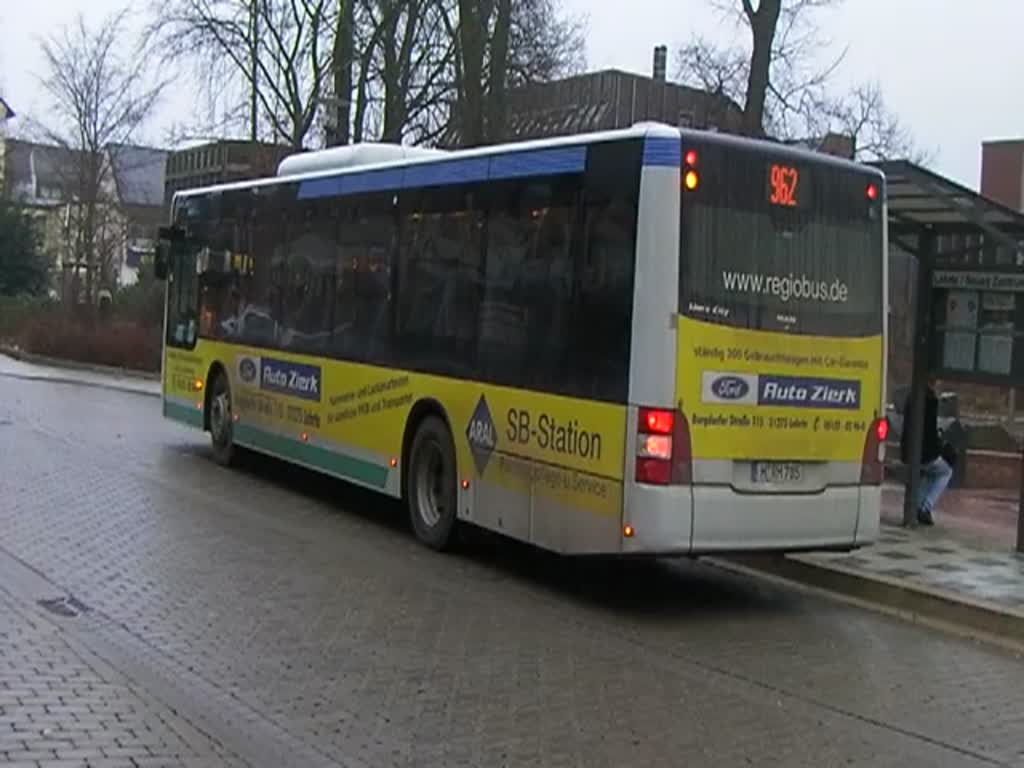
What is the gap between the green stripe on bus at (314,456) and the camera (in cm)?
1249

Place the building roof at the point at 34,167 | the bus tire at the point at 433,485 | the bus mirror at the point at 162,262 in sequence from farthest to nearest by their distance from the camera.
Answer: the building roof at the point at 34,167, the bus mirror at the point at 162,262, the bus tire at the point at 433,485

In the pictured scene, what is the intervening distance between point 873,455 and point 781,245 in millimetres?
1697

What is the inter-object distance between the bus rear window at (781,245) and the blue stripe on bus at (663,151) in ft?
0.58

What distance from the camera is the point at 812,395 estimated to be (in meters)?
9.52

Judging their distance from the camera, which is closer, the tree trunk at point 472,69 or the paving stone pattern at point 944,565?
the paving stone pattern at point 944,565

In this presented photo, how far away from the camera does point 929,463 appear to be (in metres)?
13.3

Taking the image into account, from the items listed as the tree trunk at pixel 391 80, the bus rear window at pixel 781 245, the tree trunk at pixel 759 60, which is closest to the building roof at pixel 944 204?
the bus rear window at pixel 781 245

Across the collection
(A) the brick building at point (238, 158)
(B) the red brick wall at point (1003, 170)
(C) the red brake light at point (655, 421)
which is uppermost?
(B) the red brick wall at point (1003, 170)

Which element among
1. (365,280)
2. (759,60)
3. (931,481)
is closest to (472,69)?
(759,60)

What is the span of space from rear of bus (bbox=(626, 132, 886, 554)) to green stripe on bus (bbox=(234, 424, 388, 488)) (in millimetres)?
3927

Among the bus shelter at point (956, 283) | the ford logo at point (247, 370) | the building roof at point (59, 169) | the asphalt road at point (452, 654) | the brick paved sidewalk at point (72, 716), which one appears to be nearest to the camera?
the brick paved sidewalk at point (72, 716)

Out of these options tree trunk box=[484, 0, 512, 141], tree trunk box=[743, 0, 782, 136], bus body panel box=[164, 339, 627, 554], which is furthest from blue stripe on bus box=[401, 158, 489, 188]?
tree trunk box=[484, 0, 512, 141]

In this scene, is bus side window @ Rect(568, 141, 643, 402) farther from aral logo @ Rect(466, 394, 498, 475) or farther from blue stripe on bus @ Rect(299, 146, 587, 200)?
aral logo @ Rect(466, 394, 498, 475)

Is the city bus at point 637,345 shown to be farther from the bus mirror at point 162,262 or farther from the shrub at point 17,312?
the shrub at point 17,312
